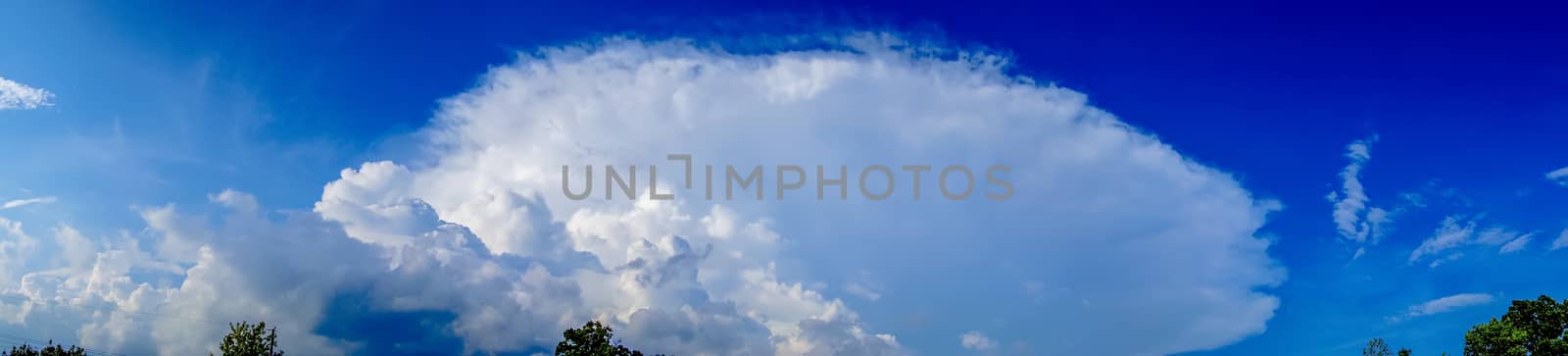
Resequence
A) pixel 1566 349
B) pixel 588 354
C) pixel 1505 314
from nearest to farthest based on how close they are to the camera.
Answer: pixel 1566 349
pixel 1505 314
pixel 588 354

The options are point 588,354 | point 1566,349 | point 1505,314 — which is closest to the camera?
point 1566,349

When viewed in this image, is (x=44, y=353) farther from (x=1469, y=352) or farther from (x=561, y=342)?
(x=1469, y=352)

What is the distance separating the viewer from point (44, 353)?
3450 inches

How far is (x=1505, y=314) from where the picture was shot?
76438 mm

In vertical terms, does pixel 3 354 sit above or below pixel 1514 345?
above

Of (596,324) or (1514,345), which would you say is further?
(596,324)

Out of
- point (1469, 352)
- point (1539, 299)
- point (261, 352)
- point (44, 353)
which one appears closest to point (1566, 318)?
point (1539, 299)

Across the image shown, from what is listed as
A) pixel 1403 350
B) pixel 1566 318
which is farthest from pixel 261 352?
pixel 1566 318

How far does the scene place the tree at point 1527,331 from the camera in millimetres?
72688

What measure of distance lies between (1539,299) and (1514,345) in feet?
17.1

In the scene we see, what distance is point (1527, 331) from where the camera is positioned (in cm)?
7350

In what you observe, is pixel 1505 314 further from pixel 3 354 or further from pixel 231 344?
pixel 3 354

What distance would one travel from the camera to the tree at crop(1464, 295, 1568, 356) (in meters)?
72.7

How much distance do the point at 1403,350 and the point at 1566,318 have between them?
1357cm
